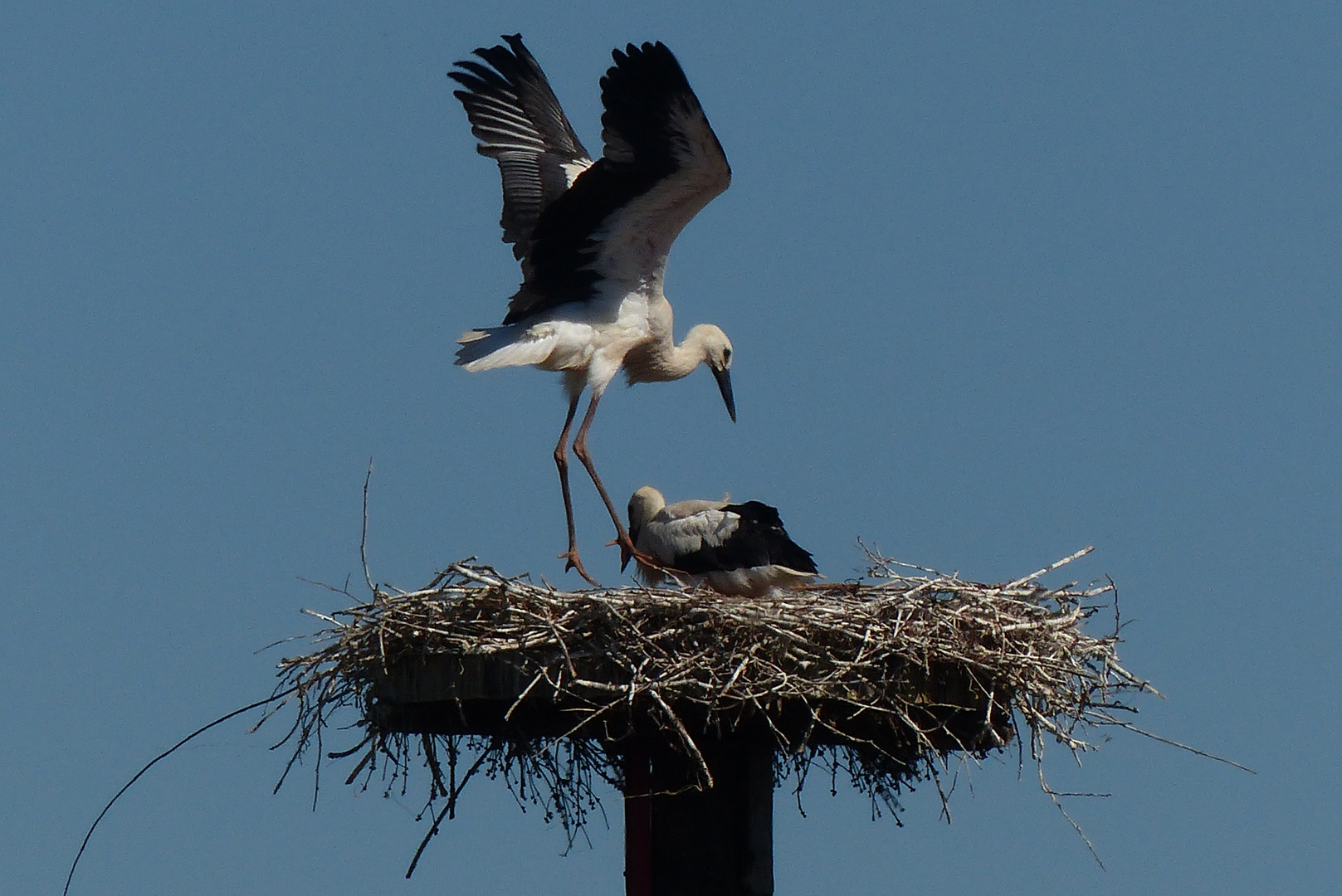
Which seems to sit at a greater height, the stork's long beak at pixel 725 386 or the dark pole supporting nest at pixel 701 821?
the stork's long beak at pixel 725 386

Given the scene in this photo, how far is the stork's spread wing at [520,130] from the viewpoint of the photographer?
971 centimetres

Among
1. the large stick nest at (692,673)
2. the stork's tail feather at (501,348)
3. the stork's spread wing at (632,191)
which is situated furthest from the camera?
the stork's tail feather at (501,348)

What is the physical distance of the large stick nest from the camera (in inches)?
240

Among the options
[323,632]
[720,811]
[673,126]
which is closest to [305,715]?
[323,632]

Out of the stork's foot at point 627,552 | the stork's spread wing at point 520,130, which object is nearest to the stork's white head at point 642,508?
the stork's foot at point 627,552

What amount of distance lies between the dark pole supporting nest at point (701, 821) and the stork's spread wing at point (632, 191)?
2.83 meters

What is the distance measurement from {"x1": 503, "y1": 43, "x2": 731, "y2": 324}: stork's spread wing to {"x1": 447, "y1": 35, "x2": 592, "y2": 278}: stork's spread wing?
0.77 meters

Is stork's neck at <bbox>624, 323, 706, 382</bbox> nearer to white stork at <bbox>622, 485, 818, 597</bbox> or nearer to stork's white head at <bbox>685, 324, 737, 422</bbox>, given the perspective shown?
stork's white head at <bbox>685, 324, 737, 422</bbox>

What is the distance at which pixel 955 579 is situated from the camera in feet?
22.5

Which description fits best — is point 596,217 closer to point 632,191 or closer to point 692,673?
point 632,191

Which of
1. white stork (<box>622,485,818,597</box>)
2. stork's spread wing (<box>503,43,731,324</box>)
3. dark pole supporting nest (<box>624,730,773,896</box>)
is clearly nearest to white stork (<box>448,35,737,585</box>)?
stork's spread wing (<box>503,43,731,324</box>)

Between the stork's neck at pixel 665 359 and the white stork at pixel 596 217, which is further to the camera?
the stork's neck at pixel 665 359

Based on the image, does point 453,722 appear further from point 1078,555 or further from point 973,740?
point 1078,555

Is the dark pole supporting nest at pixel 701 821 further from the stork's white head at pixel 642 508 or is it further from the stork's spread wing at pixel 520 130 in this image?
the stork's spread wing at pixel 520 130
